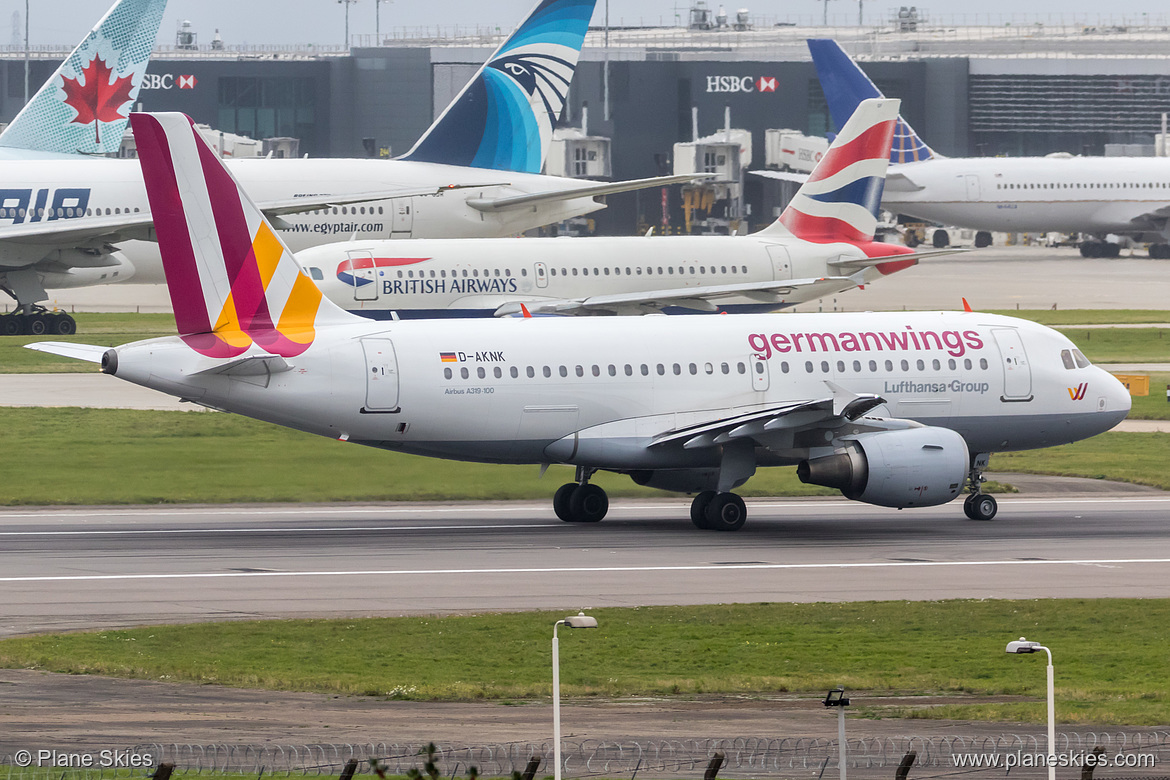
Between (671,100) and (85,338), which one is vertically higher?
(671,100)

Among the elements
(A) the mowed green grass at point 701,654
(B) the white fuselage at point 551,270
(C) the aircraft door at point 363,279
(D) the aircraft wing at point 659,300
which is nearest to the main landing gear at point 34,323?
(B) the white fuselage at point 551,270

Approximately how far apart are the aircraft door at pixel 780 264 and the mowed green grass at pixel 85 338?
72.9 feet

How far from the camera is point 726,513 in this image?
3334cm

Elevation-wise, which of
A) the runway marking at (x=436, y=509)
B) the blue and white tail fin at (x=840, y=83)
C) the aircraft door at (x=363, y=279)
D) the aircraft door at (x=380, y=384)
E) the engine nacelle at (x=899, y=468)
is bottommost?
the runway marking at (x=436, y=509)

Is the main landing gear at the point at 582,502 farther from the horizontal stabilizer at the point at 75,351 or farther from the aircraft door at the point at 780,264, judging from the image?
the aircraft door at the point at 780,264

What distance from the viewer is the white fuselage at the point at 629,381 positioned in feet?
105

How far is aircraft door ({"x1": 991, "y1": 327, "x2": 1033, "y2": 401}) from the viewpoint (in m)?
35.6

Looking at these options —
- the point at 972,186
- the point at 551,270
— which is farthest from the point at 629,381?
the point at 972,186

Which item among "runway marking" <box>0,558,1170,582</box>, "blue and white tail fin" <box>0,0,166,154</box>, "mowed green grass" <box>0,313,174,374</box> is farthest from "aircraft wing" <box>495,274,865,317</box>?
"blue and white tail fin" <box>0,0,166,154</box>

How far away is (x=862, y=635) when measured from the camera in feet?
78.4

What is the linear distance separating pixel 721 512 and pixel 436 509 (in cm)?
696

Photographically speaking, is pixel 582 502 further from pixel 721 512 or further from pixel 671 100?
pixel 671 100

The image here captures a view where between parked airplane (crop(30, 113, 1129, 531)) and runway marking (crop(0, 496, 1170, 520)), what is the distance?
8.69 feet

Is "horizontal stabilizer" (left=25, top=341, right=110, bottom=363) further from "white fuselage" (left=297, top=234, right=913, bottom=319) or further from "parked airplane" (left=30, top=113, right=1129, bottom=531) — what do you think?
"white fuselage" (left=297, top=234, right=913, bottom=319)
